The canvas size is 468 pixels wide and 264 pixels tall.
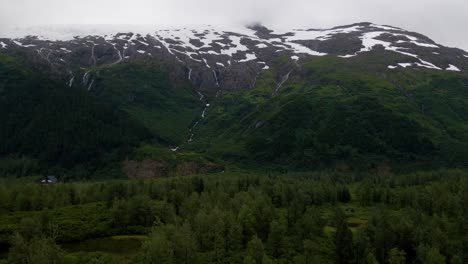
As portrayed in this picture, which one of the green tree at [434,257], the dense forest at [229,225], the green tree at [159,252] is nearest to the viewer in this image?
the green tree at [434,257]

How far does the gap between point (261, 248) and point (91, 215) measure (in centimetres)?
7451

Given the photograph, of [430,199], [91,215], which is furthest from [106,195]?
[430,199]

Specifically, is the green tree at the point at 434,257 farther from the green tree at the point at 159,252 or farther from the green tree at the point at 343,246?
the green tree at the point at 159,252

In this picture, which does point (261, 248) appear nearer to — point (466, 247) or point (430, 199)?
point (466, 247)

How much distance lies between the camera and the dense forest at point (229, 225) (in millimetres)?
87688

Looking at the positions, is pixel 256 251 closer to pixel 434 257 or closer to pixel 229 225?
pixel 229 225

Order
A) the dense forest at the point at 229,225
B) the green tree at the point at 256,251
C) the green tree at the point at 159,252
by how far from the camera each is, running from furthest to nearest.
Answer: the dense forest at the point at 229,225
the green tree at the point at 256,251
the green tree at the point at 159,252

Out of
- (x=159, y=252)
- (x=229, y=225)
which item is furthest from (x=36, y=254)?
(x=229, y=225)

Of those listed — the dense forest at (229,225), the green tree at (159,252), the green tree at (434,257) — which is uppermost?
the green tree at (434,257)

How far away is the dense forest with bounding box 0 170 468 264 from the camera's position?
87.7m

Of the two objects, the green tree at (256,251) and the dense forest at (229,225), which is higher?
the green tree at (256,251)

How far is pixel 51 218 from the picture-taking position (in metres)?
134

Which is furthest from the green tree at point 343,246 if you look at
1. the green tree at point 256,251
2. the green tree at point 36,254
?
the green tree at point 36,254

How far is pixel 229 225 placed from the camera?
106 metres
